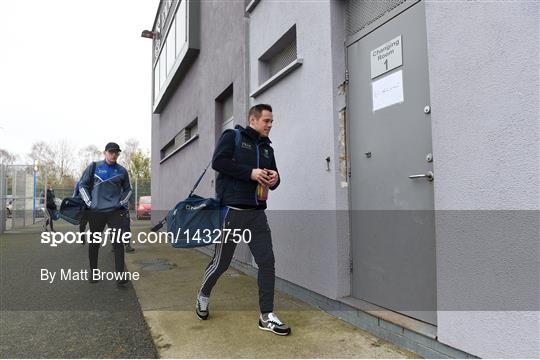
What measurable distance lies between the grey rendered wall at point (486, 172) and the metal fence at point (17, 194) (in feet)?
47.4

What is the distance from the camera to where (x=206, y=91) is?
871 cm

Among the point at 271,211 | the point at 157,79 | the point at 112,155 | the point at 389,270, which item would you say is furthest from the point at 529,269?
the point at 157,79

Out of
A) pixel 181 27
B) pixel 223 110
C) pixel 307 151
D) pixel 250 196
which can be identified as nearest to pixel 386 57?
pixel 307 151

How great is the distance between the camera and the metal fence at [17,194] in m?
13.8

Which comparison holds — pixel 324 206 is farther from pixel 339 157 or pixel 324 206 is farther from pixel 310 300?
pixel 310 300

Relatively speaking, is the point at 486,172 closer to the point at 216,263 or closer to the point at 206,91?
the point at 216,263

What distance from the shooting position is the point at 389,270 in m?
3.36

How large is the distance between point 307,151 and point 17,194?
14.7 metres

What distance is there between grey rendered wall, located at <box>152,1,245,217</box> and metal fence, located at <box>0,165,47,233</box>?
555 centimetres

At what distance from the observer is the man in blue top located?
205 inches

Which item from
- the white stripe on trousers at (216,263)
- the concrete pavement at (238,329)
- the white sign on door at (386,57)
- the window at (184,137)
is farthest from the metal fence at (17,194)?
the white sign on door at (386,57)

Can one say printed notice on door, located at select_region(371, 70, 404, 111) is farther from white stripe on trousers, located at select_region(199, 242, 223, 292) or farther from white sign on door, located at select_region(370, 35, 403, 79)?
white stripe on trousers, located at select_region(199, 242, 223, 292)

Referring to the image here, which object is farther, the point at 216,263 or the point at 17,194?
the point at 17,194

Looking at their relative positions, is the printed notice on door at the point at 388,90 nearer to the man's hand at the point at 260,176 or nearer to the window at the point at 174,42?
the man's hand at the point at 260,176
